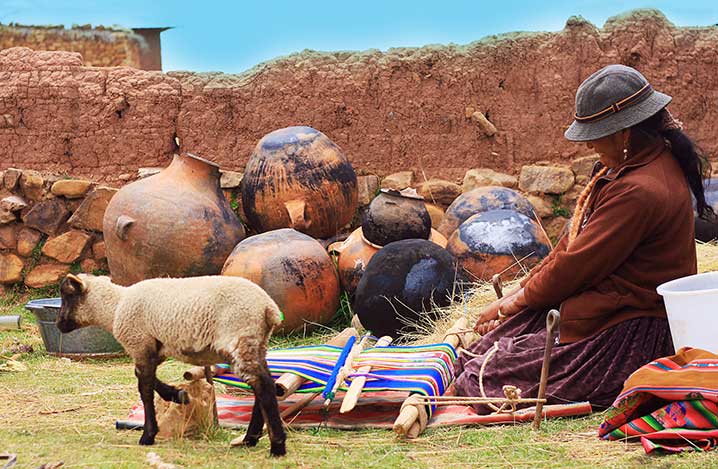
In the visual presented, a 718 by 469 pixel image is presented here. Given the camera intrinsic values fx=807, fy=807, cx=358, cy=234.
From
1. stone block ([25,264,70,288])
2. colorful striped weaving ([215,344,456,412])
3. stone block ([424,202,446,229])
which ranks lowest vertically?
stone block ([25,264,70,288])

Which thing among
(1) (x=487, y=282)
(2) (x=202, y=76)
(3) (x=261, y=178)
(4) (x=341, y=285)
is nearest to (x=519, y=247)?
(1) (x=487, y=282)

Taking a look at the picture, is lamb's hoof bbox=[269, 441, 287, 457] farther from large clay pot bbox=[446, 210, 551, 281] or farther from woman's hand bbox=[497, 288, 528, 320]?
large clay pot bbox=[446, 210, 551, 281]

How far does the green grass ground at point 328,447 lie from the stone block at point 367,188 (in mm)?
5141

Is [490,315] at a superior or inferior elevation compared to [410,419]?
superior

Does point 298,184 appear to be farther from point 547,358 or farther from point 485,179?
point 547,358

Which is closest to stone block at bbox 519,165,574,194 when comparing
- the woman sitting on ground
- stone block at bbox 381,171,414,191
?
stone block at bbox 381,171,414,191

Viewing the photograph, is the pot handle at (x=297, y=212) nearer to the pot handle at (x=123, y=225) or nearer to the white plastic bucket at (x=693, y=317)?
the pot handle at (x=123, y=225)

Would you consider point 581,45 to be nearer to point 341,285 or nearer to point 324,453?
point 341,285

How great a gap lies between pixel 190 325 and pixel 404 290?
315 centimetres

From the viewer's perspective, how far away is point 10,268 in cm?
913

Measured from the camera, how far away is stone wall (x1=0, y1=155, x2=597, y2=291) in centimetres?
912

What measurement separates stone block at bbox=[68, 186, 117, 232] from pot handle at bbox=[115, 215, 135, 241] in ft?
6.13

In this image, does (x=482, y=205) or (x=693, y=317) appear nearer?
(x=693, y=317)

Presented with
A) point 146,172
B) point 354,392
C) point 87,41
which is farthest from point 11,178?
point 87,41
